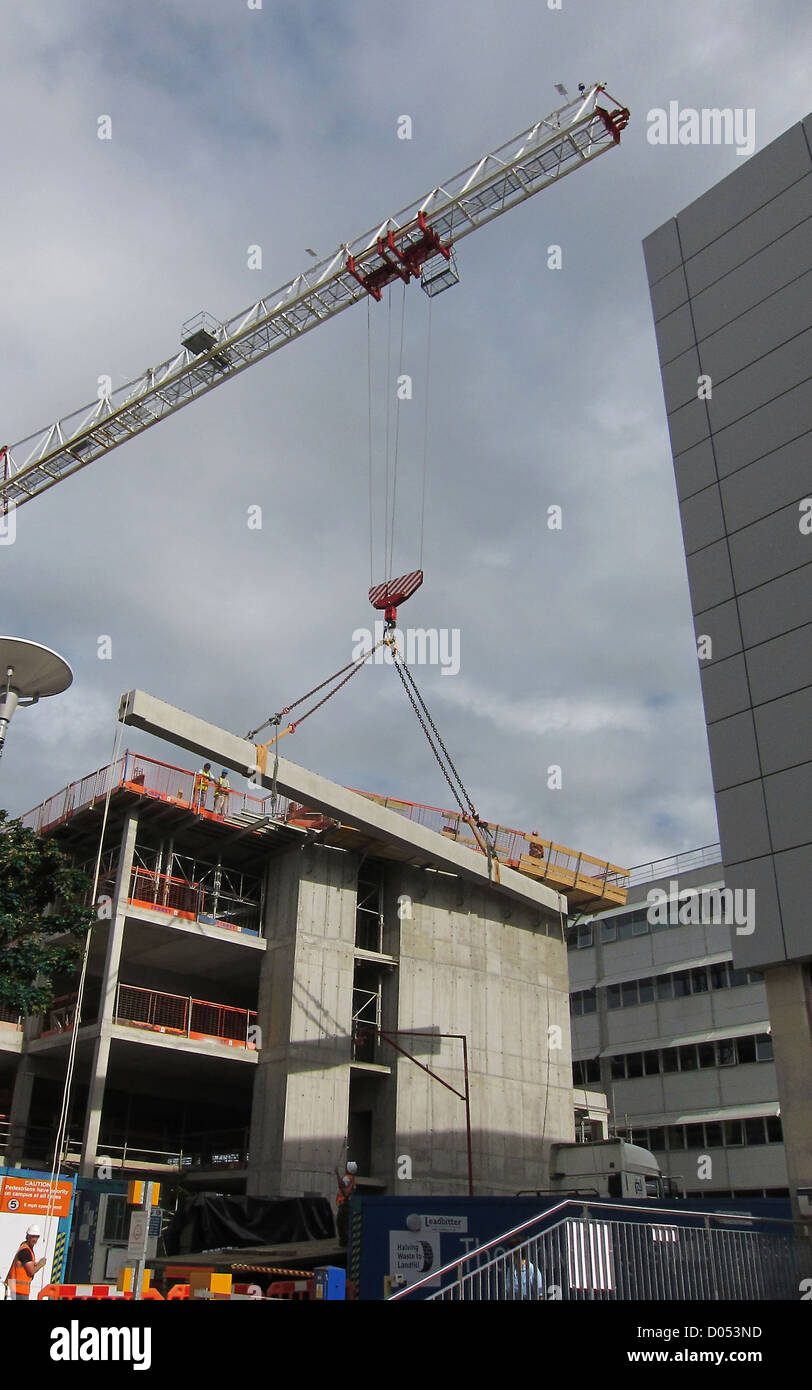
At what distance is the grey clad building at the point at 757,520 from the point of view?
1870 centimetres

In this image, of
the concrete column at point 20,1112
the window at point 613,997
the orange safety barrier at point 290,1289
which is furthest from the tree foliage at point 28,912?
the window at point 613,997

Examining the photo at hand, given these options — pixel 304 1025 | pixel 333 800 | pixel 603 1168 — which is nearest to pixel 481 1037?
pixel 603 1168

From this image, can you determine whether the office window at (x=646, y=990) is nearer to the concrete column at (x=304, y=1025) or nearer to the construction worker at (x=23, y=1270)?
the concrete column at (x=304, y=1025)

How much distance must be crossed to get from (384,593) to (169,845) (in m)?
11.0

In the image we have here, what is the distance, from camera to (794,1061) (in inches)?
703

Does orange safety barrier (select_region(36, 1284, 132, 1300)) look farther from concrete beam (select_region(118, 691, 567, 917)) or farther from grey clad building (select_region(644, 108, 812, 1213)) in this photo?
concrete beam (select_region(118, 691, 567, 917))

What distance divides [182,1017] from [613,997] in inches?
1063

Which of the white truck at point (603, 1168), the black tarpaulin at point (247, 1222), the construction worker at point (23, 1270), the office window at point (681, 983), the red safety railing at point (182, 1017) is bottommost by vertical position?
the construction worker at point (23, 1270)

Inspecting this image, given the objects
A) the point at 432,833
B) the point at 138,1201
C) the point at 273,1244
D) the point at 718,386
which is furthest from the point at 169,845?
the point at 718,386

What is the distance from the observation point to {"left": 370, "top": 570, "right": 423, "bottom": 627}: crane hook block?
34781 millimetres

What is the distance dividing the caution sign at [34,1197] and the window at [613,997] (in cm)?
3909
